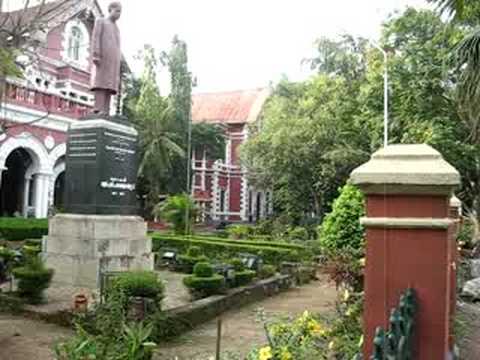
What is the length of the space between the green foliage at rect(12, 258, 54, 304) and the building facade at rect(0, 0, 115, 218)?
11.5m

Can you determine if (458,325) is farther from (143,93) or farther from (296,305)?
(143,93)

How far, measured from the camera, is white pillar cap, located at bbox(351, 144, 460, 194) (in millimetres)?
2389

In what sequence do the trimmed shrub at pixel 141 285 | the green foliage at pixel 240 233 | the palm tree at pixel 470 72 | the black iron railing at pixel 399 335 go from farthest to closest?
the green foliage at pixel 240 233
the palm tree at pixel 470 72
the trimmed shrub at pixel 141 285
the black iron railing at pixel 399 335

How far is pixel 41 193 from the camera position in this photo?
25.8 m

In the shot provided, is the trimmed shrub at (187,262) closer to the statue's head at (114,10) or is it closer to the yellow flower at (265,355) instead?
the statue's head at (114,10)

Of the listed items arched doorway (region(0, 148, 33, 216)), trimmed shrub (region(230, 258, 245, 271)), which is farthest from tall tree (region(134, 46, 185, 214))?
trimmed shrub (region(230, 258, 245, 271))

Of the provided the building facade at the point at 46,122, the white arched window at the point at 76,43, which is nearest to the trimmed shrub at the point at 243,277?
the building facade at the point at 46,122

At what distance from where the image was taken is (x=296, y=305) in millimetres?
11430

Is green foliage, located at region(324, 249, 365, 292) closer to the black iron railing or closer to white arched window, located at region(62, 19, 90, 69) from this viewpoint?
the black iron railing

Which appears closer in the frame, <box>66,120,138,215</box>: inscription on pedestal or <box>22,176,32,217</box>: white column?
<box>66,120,138,215</box>: inscription on pedestal

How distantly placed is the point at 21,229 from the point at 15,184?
29.3ft

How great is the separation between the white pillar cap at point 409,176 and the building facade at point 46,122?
1902 cm

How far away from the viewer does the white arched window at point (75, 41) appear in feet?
99.6

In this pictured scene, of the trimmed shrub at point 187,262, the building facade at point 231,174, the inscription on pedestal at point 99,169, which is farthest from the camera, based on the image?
the building facade at point 231,174
